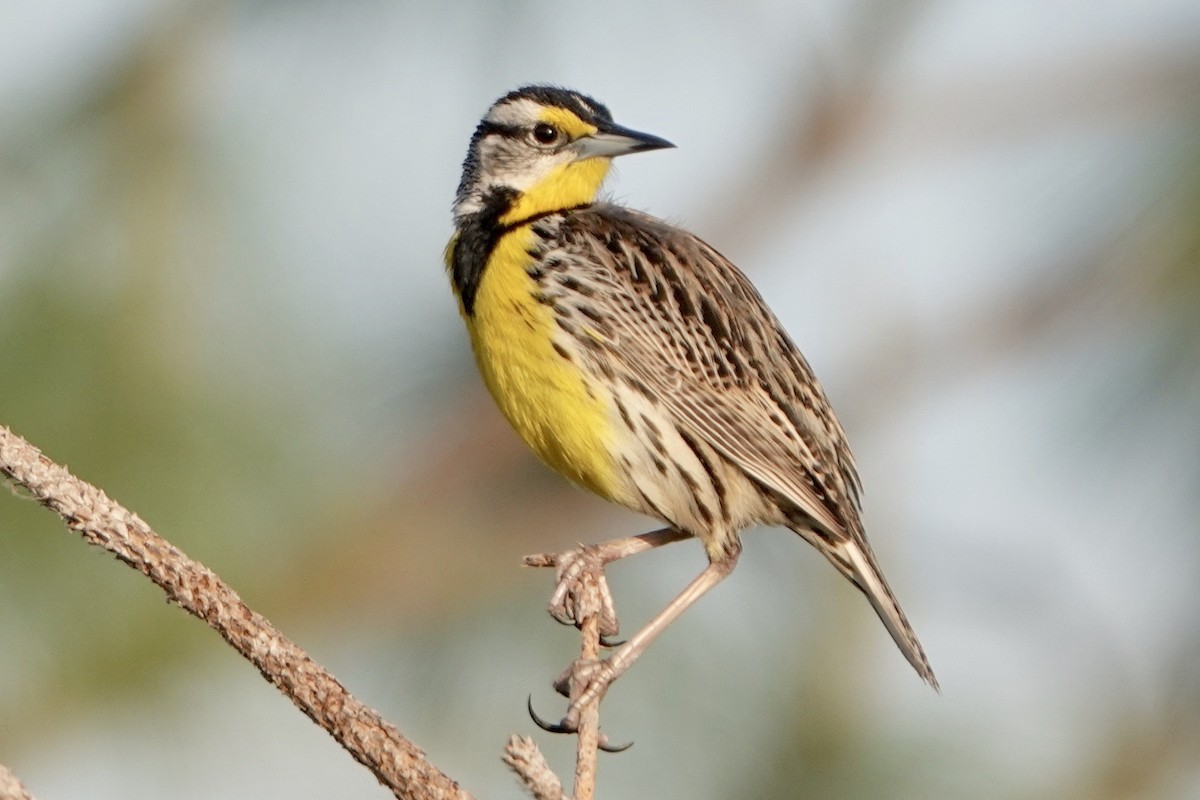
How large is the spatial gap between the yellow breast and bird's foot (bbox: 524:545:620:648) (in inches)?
7.1

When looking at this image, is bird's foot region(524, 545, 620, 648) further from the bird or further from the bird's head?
the bird's head

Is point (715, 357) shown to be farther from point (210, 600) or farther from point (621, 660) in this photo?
point (210, 600)

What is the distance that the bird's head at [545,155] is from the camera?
13.0 feet

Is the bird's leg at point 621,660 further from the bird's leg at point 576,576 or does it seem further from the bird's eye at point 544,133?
the bird's eye at point 544,133

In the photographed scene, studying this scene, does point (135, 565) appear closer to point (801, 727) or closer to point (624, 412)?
point (624, 412)

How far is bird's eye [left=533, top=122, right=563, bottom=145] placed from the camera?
13.2 feet

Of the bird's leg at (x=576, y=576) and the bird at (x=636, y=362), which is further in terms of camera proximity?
the bird at (x=636, y=362)

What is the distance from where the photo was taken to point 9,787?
157 cm

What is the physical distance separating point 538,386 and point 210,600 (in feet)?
4.65

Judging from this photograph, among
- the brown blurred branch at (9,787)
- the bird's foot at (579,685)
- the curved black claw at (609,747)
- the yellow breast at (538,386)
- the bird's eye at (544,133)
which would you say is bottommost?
the curved black claw at (609,747)

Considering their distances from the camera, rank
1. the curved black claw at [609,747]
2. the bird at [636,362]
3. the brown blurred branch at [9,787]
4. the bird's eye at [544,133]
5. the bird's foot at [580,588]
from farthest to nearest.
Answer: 1. the bird's eye at [544,133]
2. the bird at [636,362]
3. the curved black claw at [609,747]
4. the bird's foot at [580,588]
5. the brown blurred branch at [9,787]

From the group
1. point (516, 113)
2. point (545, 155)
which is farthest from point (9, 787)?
point (516, 113)

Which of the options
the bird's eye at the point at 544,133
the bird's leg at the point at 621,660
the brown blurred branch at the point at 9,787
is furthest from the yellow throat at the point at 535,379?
the brown blurred branch at the point at 9,787

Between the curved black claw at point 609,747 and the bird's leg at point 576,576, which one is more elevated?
the bird's leg at point 576,576
